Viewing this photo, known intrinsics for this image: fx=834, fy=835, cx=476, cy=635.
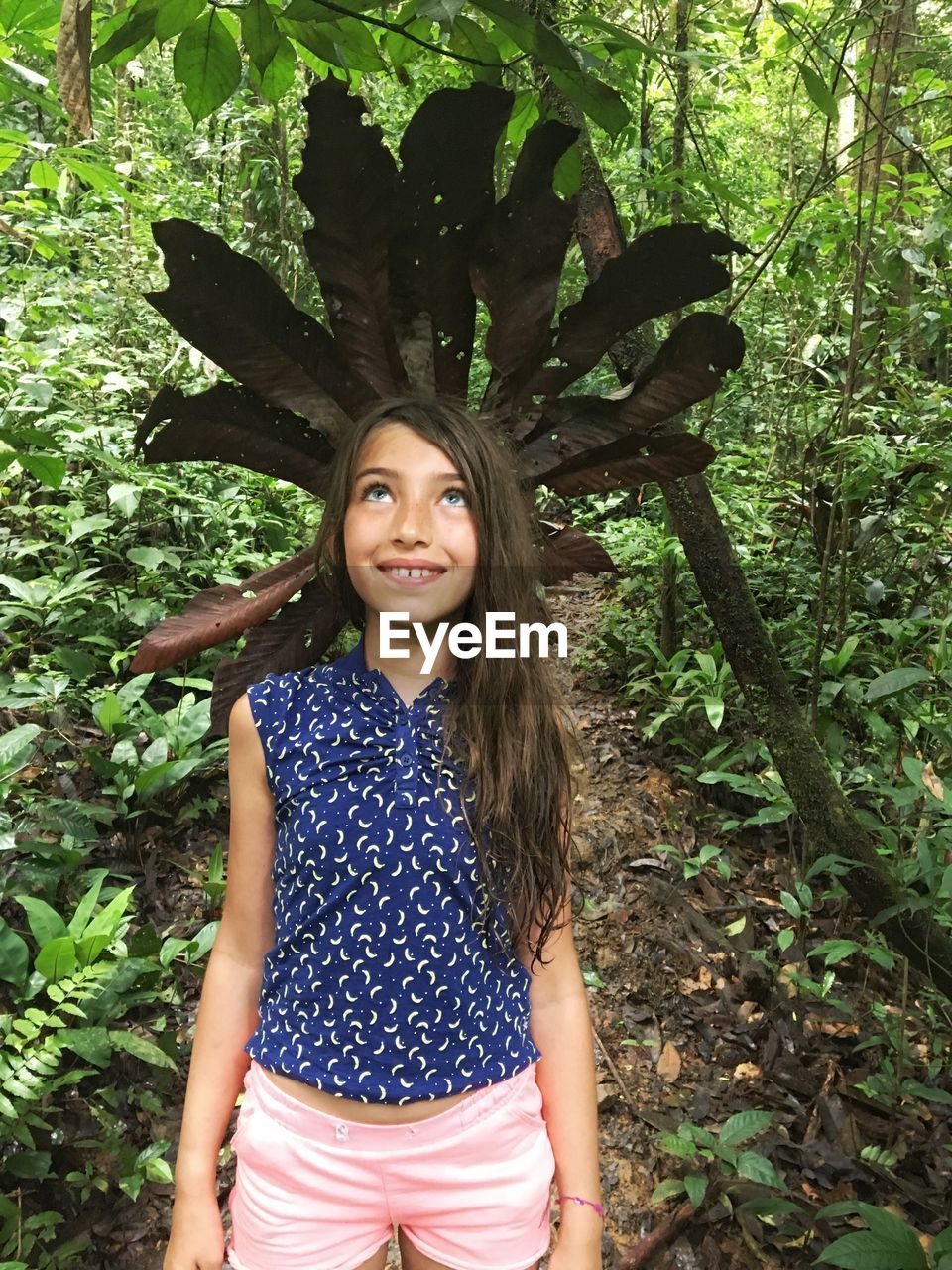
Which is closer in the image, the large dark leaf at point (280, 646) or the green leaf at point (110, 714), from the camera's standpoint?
the large dark leaf at point (280, 646)

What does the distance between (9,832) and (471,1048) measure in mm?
1535

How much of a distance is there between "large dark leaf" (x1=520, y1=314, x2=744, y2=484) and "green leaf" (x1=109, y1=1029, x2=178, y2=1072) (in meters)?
1.55

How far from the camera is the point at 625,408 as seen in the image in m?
1.34

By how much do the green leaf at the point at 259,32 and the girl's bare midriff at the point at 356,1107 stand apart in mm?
1386

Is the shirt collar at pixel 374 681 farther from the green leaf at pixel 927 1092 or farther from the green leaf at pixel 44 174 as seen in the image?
the green leaf at pixel 927 1092

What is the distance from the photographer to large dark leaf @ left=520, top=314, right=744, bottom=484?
4.30 feet

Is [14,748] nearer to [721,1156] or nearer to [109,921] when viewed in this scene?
[109,921]

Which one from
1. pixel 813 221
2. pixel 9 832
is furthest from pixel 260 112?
pixel 9 832

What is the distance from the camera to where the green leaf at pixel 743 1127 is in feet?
6.17

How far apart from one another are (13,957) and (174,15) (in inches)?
74.9

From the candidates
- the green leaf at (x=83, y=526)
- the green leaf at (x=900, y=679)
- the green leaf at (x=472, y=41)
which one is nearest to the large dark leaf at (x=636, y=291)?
the green leaf at (x=472, y=41)

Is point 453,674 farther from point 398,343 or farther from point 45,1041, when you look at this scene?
point 45,1041

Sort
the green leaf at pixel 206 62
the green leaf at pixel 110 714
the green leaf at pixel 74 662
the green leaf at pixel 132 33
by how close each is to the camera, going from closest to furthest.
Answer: the green leaf at pixel 132 33 < the green leaf at pixel 206 62 < the green leaf at pixel 110 714 < the green leaf at pixel 74 662

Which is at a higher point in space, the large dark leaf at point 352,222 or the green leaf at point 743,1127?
the large dark leaf at point 352,222
